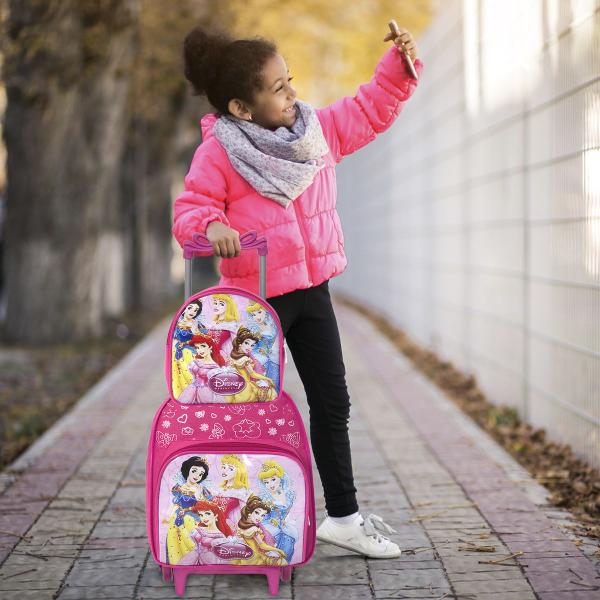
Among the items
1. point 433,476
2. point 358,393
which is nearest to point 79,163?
point 358,393

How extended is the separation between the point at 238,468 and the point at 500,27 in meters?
4.86

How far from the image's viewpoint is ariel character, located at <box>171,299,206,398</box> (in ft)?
12.4

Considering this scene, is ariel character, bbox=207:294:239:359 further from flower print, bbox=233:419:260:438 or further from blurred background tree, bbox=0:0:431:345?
blurred background tree, bbox=0:0:431:345

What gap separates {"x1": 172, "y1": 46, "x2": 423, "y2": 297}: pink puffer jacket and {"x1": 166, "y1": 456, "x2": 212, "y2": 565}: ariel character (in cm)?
69

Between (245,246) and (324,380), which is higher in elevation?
(245,246)

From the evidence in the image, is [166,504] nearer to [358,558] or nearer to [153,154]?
[358,558]

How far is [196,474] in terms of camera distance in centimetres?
379

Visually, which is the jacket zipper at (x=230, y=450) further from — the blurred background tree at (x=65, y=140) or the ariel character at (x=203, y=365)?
the blurred background tree at (x=65, y=140)

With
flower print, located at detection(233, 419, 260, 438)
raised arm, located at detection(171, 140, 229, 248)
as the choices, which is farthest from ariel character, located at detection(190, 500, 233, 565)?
raised arm, located at detection(171, 140, 229, 248)

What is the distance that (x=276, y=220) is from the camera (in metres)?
3.95

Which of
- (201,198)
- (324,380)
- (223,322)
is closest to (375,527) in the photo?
(324,380)

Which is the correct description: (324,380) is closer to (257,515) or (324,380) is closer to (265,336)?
(265,336)

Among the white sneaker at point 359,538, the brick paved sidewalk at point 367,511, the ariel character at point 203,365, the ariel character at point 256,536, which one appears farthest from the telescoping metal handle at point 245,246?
the brick paved sidewalk at point 367,511

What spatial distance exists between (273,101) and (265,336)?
85cm
